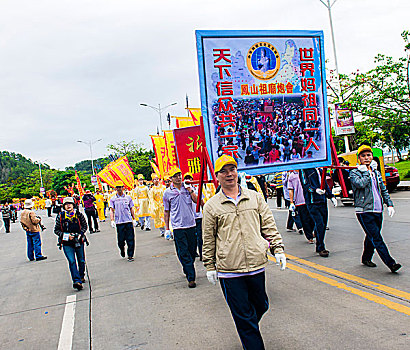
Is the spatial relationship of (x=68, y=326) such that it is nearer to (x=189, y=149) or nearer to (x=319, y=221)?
(x=189, y=149)

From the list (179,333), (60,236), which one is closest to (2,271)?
(60,236)

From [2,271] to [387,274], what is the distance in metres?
8.92

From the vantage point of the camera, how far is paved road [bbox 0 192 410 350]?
4.13m

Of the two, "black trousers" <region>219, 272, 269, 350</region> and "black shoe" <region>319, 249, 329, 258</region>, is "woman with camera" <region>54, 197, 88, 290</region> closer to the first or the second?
"black shoe" <region>319, 249, 329, 258</region>

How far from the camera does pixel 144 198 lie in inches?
640

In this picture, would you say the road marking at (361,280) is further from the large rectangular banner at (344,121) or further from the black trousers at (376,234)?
the large rectangular banner at (344,121)

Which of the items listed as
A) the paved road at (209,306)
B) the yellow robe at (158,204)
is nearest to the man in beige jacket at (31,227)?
the paved road at (209,306)

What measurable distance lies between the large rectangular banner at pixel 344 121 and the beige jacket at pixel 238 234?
18.5 m

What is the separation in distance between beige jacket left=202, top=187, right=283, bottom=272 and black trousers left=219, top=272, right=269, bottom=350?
107 millimetres

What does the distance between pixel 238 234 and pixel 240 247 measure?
0.11m

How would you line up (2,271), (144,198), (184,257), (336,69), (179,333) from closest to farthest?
(179,333) → (184,257) → (2,271) → (144,198) → (336,69)

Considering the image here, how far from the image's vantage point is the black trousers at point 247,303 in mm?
3373

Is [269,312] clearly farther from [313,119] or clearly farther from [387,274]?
[313,119]

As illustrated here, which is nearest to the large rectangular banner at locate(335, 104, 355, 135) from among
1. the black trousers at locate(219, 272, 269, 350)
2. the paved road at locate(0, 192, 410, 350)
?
the paved road at locate(0, 192, 410, 350)
